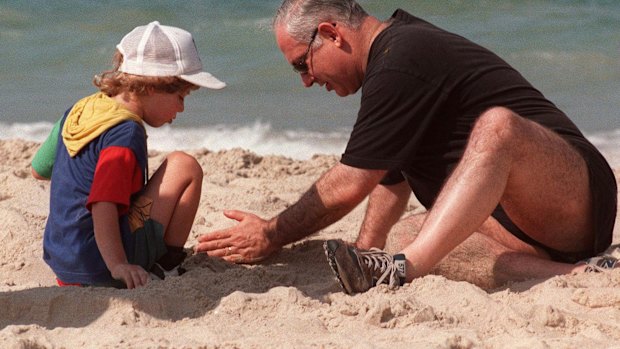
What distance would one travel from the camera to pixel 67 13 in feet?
38.0

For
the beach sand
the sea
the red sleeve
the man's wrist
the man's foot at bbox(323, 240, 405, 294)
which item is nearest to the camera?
the beach sand

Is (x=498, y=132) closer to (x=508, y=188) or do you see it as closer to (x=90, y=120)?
(x=508, y=188)

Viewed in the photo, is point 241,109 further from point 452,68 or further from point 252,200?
point 452,68

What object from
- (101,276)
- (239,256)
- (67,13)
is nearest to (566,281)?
(239,256)

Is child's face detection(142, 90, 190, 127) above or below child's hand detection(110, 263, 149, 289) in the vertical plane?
above

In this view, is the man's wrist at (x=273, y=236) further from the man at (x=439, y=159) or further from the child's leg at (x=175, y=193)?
the child's leg at (x=175, y=193)

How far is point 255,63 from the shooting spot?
9891 millimetres

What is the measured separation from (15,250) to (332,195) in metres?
1.35

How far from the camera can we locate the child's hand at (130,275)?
3.32 metres

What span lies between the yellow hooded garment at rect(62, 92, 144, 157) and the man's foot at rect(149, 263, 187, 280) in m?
0.51

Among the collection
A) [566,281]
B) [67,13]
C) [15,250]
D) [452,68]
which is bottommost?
[67,13]

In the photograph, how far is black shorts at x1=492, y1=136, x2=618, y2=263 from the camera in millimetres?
3566

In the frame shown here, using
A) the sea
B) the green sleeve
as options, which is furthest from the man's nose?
the sea

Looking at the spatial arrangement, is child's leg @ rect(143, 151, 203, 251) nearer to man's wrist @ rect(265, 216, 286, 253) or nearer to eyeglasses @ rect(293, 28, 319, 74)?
man's wrist @ rect(265, 216, 286, 253)
